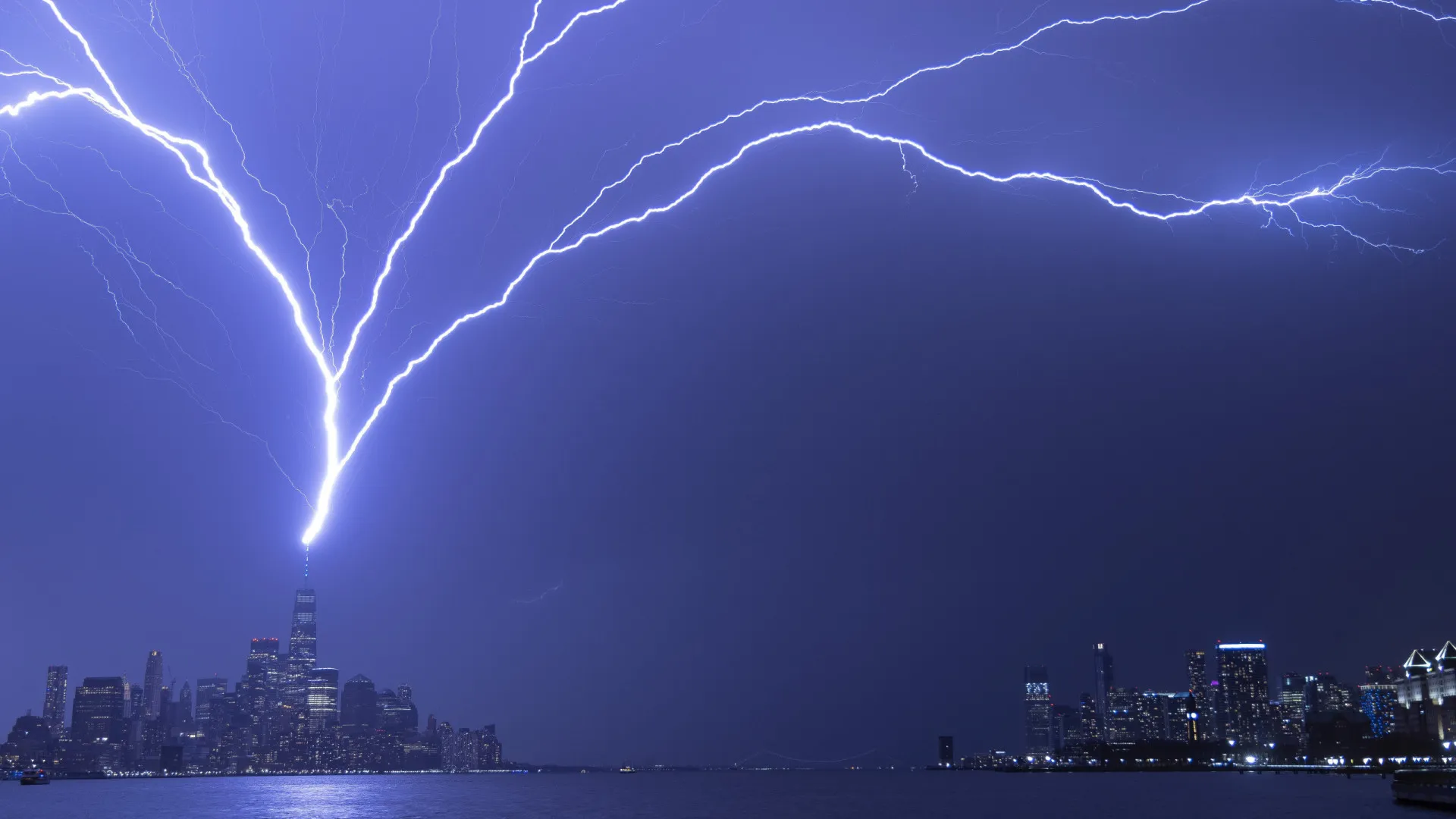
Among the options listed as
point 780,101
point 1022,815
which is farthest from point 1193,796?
point 780,101

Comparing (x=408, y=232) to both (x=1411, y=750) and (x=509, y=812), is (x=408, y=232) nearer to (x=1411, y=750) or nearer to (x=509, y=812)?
(x=509, y=812)

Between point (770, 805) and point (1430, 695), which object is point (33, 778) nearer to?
point (770, 805)

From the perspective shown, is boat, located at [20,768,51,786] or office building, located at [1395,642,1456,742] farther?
boat, located at [20,768,51,786]

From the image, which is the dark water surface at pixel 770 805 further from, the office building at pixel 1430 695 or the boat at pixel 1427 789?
the office building at pixel 1430 695

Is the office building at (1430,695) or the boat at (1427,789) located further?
the office building at (1430,695)

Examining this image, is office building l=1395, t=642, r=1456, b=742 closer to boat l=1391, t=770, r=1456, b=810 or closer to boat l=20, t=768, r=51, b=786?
boat l=1391, t=770, r=1456, b=810

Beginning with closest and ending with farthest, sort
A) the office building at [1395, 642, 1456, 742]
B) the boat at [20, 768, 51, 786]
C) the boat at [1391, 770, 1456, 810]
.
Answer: the boat at [1391, 770, 1456, 810] < the office building at [1395, 642, 1456, 742] < the boat at [20, 768, 51, 786]

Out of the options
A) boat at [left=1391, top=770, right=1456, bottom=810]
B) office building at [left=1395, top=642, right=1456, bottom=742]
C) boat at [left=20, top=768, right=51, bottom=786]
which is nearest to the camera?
boat at [left=1391, top=770, right=1456, bottom=810]

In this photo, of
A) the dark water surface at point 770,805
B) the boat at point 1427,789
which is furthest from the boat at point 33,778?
the boat at point 1427,789

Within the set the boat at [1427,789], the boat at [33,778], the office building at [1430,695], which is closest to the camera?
the boat at [1427,789]

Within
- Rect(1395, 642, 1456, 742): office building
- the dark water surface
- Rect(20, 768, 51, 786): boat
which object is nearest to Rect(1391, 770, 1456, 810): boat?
the dark water surface

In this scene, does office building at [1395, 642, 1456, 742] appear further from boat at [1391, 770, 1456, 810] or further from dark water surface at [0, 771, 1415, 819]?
boat at [1391, 770, 1456, 810]

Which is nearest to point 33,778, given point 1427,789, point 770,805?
point 770,805
